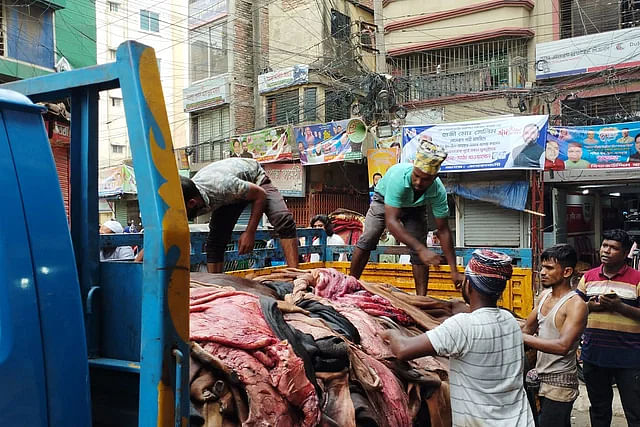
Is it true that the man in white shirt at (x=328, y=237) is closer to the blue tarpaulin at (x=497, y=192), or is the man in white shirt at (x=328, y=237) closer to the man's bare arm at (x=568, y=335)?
the man's bare arm at (x=568, y=335)

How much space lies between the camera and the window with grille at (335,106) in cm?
1753

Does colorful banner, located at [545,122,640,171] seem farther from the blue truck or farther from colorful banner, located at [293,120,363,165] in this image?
the blue truck

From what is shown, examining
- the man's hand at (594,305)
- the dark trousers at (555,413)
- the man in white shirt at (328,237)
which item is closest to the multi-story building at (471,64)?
the man in white shirt at (328,237)

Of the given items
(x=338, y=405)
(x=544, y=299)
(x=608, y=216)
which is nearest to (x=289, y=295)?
(x=338, y=405)

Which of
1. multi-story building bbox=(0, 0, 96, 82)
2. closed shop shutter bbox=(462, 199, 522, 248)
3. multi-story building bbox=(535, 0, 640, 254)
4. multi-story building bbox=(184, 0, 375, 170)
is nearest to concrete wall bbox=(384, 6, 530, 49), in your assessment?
multi-story building bbox=(535, 0, 640, 254)

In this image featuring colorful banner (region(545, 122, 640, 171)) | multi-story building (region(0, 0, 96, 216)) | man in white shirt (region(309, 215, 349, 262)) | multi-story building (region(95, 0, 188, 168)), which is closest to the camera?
man in white shirt (region(309, 215, 349, 262))

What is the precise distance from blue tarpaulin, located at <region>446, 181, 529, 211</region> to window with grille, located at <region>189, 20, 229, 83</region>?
11.3m

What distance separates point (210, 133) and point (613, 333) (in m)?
19.6

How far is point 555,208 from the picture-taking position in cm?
1397

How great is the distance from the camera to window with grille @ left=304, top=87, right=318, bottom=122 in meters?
18.0

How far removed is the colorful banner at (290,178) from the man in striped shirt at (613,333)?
499 inches

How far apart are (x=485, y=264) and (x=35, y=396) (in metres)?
1.77

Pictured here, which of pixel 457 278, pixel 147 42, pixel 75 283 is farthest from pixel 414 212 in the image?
pixel 147 42

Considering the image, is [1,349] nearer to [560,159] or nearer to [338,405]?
[338,405]
